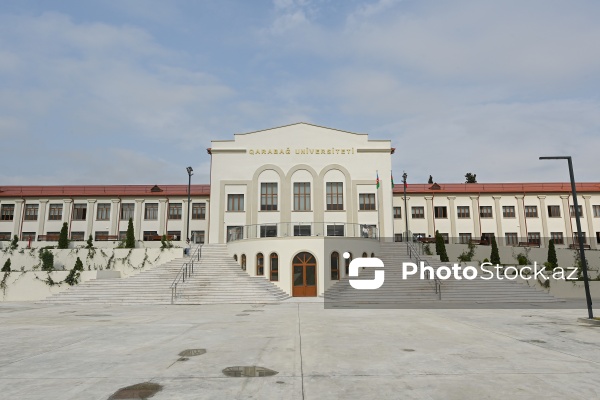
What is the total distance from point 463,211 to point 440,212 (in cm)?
272

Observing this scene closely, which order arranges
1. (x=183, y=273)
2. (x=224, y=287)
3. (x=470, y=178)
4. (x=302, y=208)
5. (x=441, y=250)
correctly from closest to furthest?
1. (x=224, y=287)
2. (x=183, y=273)
3. (x=441, y=250)
4. (x=302, y=208)
5. (x=470, y=178)

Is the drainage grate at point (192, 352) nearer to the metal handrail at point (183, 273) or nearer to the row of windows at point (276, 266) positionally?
the metal handrail at point (183, 273)

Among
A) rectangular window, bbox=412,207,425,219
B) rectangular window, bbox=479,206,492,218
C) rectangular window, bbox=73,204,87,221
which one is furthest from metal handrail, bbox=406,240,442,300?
rectangular window, bbox=73,204,87,221

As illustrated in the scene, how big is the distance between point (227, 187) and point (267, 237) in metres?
10.1

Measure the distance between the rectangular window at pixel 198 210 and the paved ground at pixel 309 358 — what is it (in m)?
29.5

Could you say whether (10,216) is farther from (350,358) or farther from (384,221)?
(350,358)

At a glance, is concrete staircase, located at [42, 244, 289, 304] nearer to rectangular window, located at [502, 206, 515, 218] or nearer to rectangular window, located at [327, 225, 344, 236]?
rectangular window, located at [327, 225, 344, 236]

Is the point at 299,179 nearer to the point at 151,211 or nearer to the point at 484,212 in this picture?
the point at 151,211

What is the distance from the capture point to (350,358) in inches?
373

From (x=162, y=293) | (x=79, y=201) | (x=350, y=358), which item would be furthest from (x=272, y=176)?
(x=350, y=358)

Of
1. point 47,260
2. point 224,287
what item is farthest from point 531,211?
point 47,260

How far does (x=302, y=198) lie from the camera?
39.2m

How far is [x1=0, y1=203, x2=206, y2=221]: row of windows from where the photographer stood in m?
46.3

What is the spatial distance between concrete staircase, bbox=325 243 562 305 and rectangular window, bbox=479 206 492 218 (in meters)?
18.9
